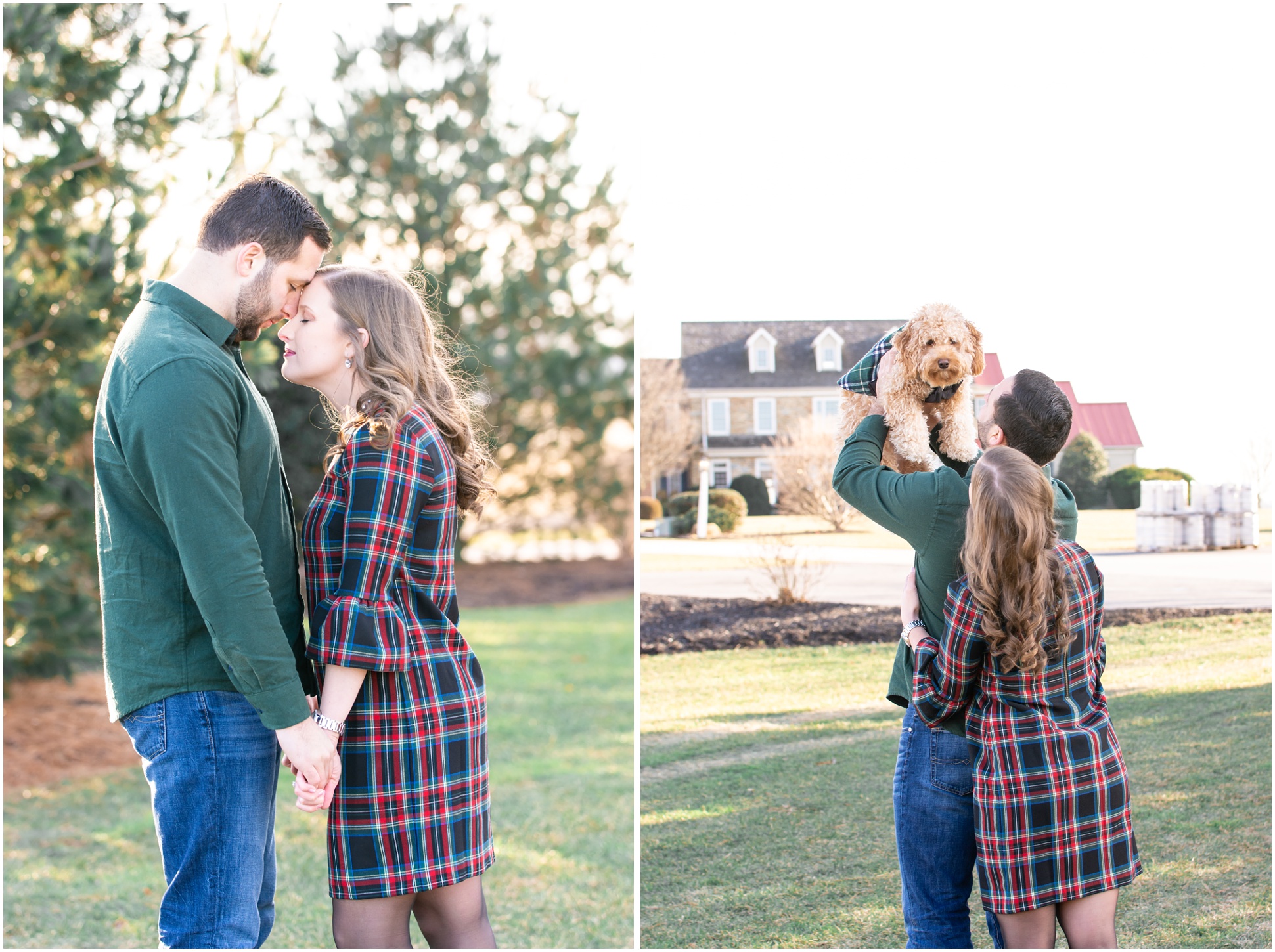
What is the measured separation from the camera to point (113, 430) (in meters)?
1.90

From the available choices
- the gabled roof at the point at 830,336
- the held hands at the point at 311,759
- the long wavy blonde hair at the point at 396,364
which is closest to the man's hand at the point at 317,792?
the held hands at the point at 311,759

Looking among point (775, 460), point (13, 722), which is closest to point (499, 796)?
point (775, 460)

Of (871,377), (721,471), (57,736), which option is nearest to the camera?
(871,377)

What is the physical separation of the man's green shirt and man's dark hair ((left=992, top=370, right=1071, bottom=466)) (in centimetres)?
10

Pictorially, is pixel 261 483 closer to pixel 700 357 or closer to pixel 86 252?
pixel 700 357

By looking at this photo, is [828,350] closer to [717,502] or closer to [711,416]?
[711,416]

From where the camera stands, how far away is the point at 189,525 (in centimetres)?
179

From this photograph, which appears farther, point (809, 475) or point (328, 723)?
point (809, 475)

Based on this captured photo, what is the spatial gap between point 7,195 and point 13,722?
3.09 meters

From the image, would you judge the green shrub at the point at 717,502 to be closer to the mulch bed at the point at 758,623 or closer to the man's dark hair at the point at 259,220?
the mulch bed at the point at 758,623

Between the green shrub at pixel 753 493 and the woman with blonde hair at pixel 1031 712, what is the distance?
2995mm

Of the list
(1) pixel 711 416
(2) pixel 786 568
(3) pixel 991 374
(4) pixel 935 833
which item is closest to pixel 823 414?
(1) pixel 711 416

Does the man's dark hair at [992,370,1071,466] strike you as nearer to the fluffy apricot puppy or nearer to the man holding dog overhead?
the man holding dog overhead

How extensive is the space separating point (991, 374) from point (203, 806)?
8.15 feet
